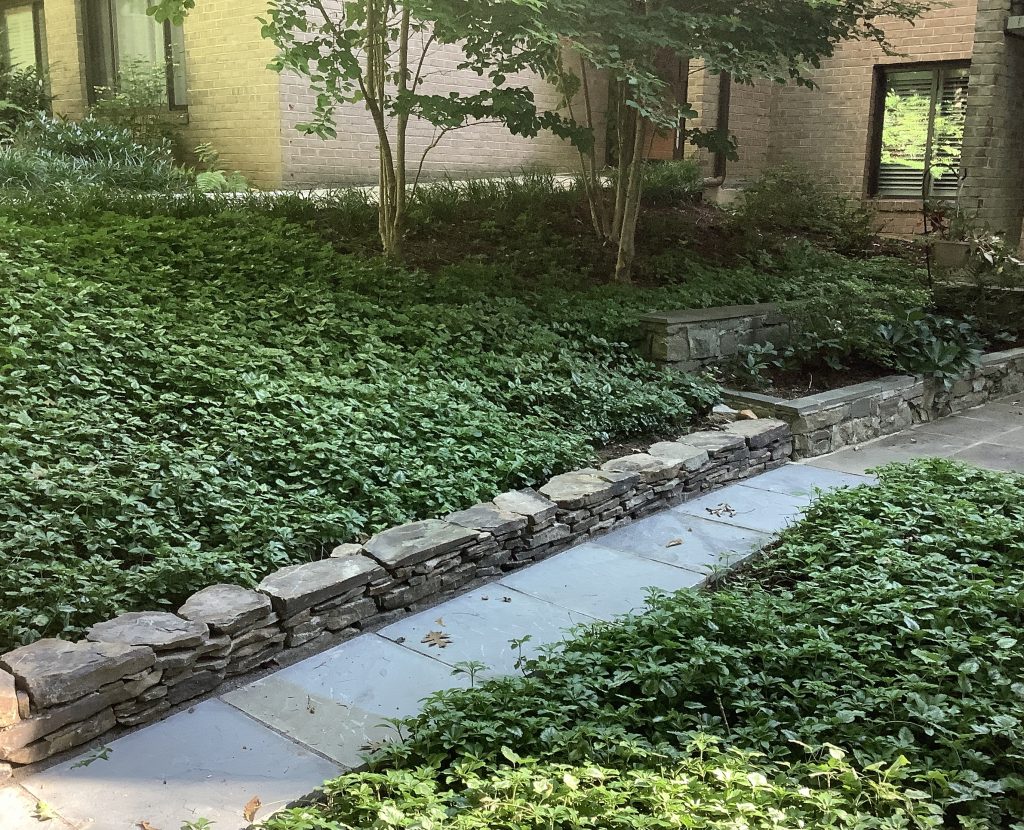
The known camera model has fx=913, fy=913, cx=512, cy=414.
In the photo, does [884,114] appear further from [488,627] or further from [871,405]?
[488,627]

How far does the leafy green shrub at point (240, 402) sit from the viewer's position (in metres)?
3.34

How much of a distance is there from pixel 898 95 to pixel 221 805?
41.5 ft

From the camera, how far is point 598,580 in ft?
12.7

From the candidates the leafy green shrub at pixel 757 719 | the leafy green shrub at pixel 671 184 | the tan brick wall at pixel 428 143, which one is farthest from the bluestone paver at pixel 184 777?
the leafy green shrub at pixel 671 184

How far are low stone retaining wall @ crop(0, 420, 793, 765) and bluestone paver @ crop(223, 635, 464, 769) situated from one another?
0.11 meters

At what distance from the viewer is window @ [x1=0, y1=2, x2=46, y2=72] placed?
497 inches

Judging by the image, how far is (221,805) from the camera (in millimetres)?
2373

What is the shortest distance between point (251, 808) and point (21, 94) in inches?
446

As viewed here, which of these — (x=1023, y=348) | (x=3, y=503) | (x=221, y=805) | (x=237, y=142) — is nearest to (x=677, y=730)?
(x=221, y=805)

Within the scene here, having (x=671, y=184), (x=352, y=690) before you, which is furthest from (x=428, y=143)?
(x=352, y=690)

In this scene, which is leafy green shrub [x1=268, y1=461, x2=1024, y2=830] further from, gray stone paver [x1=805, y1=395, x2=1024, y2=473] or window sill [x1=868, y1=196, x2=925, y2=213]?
window sill [x1=868, y1=196, x2=925, y2=213]

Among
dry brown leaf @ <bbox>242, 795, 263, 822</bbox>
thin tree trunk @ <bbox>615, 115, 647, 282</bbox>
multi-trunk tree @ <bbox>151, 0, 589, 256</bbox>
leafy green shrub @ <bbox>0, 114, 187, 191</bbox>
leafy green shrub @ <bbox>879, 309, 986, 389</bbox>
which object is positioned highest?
multi-trunk tree @ <bbox>151, 0, 589, 256</bbox>

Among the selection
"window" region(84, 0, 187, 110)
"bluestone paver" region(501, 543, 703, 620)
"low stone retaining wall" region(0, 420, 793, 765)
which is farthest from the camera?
"window" region(84, 0, 187, 110)

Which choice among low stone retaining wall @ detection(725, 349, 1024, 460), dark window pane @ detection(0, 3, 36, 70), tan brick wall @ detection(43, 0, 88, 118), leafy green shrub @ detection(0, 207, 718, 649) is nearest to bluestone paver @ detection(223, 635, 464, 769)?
leafy green shrub @ detection(0, 207, 718, 649)
